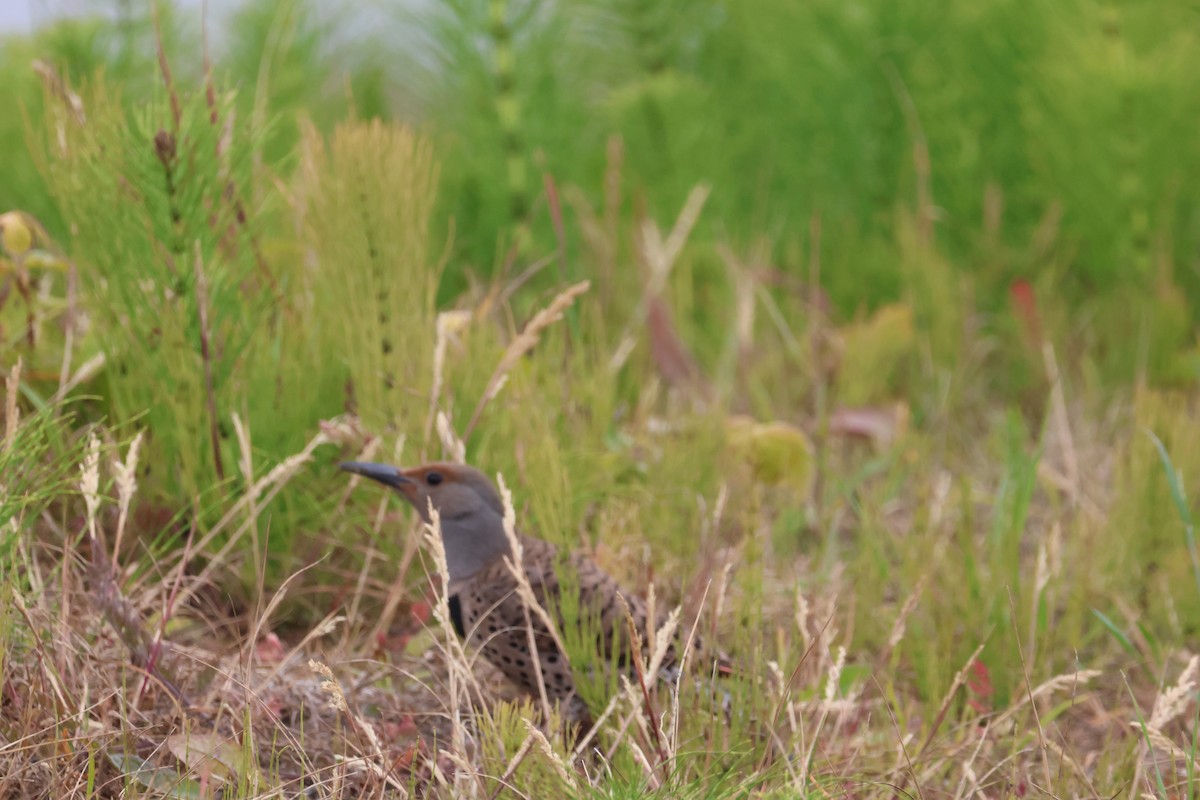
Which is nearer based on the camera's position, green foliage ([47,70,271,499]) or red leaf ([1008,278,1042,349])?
green foliage ([47,70,271,499])

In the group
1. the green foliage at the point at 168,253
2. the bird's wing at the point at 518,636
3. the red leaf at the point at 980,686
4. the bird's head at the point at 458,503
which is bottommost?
the red leaf at the point at 980,686

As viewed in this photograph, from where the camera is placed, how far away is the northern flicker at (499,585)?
7.37 ft

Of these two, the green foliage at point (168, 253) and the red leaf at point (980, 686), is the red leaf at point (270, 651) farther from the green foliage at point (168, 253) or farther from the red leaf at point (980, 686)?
the red leaf at point (980, 686)

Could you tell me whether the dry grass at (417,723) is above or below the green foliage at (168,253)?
below

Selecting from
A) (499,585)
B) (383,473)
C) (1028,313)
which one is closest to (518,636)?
(499,585)

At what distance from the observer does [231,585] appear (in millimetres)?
2611

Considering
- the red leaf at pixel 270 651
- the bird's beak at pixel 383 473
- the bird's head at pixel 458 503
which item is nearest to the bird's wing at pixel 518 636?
the bird's head at pixel 458 503

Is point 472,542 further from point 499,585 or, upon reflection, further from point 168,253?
point 168,253

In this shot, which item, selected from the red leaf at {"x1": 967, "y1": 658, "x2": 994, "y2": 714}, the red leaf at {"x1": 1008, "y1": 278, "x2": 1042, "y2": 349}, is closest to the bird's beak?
the red leaf at {"x1": 967, "y1": 658, "x2": 994, "y2": 714}

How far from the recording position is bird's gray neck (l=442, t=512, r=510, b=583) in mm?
2461

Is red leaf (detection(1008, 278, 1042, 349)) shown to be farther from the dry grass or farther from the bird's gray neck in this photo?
the bird's gray neck

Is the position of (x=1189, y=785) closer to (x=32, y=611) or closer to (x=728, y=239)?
(x=32, y=611)

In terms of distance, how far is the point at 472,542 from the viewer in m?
2.49


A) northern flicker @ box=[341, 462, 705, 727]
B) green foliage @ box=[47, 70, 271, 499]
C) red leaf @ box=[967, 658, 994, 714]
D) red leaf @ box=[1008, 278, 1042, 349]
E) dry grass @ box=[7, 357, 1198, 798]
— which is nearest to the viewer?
dry grass @ box=[7, 357, 1198, 798]
